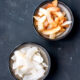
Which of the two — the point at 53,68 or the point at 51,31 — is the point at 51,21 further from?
the point at 53,68

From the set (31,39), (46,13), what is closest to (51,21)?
(46,13)

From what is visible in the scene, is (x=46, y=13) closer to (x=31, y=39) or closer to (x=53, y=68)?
(x=31, y=39)

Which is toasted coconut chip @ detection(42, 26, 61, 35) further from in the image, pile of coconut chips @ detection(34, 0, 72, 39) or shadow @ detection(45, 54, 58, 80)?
shadow @ detection(45, 54, 58, 80)

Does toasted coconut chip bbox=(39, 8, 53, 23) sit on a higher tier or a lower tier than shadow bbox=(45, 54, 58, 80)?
higher

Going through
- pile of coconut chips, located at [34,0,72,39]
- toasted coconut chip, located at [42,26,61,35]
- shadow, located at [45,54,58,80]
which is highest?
pile of coconut chips, located at [34,0,72,39]

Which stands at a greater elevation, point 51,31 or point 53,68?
point 51,31

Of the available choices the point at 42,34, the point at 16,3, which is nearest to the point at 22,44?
the point at 42,34

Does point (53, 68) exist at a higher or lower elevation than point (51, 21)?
lower

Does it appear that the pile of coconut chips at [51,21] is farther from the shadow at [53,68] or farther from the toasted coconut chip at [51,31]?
the shadow at [53,68]

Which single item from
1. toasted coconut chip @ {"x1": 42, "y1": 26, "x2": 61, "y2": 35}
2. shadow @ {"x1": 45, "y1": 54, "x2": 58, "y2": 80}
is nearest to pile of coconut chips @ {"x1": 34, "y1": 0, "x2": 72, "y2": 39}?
toasted coconut chip @ {"x1": 42, "y1": 26, "x2": 61, "y2": 35}

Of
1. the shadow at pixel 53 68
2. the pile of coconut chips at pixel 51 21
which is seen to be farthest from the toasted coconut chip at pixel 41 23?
the shadow at pixel 53 68
